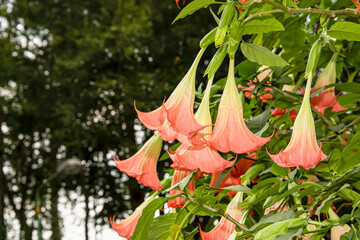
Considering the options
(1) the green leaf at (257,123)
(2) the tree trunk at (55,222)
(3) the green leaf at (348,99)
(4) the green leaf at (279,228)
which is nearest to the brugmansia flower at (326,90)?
(3) the green leaf at (348,99)

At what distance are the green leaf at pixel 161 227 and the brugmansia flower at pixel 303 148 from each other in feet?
1.05

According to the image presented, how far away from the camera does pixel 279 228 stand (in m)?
0.65

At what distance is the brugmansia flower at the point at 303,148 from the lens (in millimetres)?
644

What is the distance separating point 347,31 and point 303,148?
0.24m

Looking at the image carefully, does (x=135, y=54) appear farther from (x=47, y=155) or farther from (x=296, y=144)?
(x=296, y=144)

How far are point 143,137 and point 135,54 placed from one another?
1.46 m

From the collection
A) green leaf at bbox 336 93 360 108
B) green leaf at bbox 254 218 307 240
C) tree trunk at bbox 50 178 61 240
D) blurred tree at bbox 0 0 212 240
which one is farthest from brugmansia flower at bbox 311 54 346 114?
tree trunk at bbox 50 178 61 240

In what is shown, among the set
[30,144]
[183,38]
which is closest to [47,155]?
[30,144]

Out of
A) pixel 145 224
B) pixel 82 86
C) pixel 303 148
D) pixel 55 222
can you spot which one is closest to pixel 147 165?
pixel 145 224

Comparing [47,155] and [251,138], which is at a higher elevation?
[251,138]

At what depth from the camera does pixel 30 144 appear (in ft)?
31.0

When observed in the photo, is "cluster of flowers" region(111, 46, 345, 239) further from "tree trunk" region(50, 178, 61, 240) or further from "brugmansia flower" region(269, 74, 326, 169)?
"tree trunk" region(50, 178, 61, 240)

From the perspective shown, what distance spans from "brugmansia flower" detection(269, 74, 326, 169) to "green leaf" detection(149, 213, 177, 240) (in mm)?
320

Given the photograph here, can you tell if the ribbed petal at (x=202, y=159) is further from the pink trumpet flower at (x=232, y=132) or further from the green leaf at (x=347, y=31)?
the green leaf at (x=347, y=31)
